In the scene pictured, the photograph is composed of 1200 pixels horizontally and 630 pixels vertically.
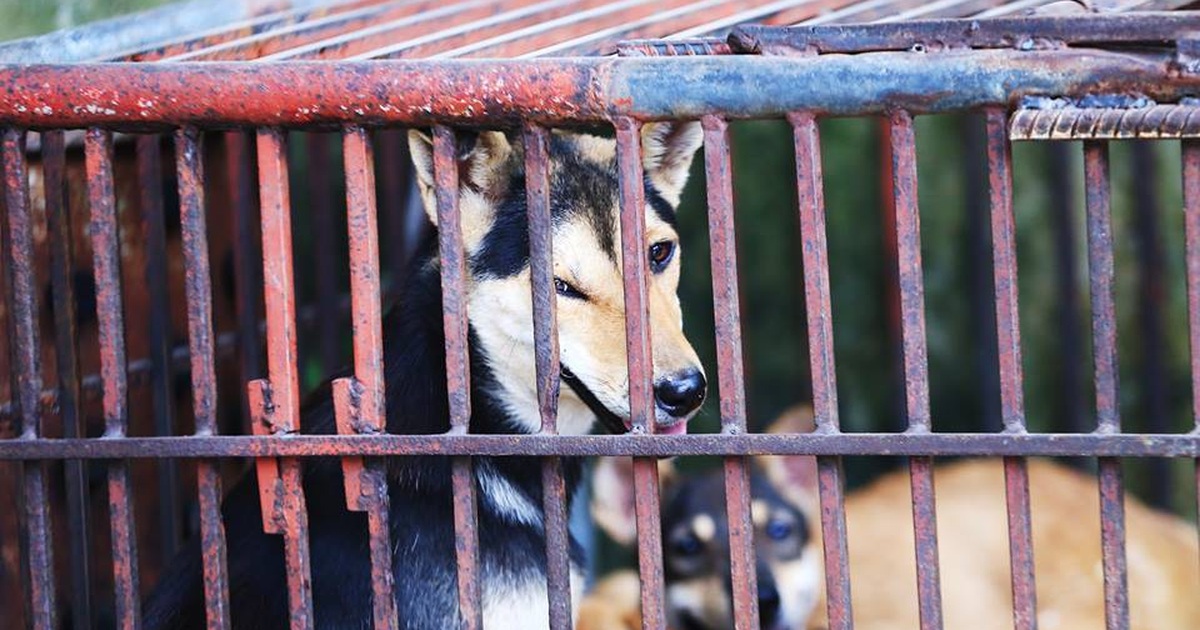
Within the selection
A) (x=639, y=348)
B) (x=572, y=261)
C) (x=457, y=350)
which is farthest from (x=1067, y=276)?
(x=457, y=350)

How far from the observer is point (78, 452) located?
2.41m

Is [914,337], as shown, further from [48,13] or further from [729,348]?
[48,13]

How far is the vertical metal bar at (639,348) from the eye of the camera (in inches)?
86.0

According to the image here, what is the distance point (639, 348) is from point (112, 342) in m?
0.95

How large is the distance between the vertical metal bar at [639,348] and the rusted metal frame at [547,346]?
13cm

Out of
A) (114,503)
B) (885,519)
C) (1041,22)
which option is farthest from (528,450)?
(885,519)

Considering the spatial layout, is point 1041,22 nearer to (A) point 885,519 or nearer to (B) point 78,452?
(B) point 78,452

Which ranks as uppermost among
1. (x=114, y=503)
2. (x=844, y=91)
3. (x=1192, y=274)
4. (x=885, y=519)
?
(x=844, y=91)

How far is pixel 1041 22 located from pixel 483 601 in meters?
1.54

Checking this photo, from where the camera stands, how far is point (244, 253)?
3918 mm

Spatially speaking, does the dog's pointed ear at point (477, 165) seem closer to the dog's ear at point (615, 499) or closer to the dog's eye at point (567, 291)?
the dog's eye at point (567, 291)

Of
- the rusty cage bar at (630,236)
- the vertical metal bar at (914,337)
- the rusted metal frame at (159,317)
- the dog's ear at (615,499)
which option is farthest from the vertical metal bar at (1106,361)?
the dog's ear at (615,499)

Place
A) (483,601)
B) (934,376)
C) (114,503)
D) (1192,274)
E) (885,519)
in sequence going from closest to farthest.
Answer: (1192,274), (114,503), (483,601), (885,519), (934,376)

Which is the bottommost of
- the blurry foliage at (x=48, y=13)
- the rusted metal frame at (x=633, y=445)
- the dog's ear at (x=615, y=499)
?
the dog's ear at (x=615, y=499)
